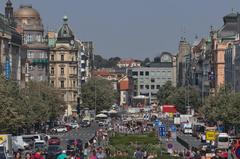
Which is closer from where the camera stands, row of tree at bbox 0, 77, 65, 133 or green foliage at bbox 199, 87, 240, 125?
row of tree at bbox 0, 77, 65, 133

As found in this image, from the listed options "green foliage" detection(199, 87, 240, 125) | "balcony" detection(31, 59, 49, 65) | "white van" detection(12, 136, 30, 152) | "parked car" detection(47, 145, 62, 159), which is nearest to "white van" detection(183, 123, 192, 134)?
"green foliage" detection(199, 87, 240, 125)

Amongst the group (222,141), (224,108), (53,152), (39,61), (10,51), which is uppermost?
(39,61)

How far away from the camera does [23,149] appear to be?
74.9 meters

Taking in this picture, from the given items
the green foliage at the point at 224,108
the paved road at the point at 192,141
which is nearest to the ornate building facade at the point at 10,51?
the green foliage at the point at 224,108

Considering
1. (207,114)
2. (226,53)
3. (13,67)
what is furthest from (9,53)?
(226,53)

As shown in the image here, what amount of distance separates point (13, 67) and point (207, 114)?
31590mm

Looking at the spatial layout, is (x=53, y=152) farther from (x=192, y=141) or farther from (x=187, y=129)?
(x=187, y=129)

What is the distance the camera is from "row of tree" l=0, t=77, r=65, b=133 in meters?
82.2

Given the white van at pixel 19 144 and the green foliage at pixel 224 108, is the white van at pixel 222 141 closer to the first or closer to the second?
the white van at pixel 19 144

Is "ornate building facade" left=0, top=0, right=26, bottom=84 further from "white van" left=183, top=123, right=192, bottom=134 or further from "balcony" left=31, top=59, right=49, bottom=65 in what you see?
"balcony" left=31, top=59, right=49, bottom=65

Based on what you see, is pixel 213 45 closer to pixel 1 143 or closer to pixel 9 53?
pixel 9 53

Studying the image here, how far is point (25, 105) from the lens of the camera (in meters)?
103

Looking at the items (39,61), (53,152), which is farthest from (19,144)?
(39,61)

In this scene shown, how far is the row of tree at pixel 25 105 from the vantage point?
8219 centimetres
